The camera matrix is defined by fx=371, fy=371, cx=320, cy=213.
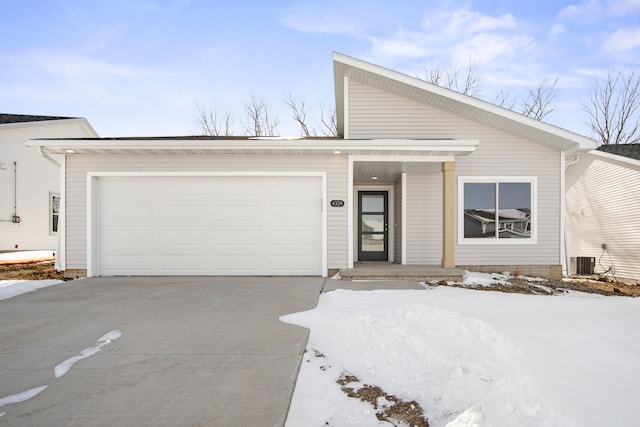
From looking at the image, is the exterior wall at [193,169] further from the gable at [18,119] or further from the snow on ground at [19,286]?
the gable at [18,119]

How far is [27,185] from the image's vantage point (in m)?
13.3

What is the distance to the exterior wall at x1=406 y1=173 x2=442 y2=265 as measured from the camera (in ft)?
29.5

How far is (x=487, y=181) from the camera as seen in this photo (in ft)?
28.8

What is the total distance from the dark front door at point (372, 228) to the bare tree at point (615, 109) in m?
18.4

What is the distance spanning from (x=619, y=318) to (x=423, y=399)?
375 cm

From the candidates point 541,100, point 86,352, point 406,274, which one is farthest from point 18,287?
point 541,100

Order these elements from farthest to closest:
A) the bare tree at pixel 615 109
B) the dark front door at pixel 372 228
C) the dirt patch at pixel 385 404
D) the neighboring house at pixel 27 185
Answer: the bare tree at pixel 615 109 → the neighboring house at pixel 27 185 → the dark front door at pixel 372 228 → the dirt patch at pixel 385 404

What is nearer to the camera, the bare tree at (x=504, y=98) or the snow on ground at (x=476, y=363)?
the snow on ground at (x=476, y=363)

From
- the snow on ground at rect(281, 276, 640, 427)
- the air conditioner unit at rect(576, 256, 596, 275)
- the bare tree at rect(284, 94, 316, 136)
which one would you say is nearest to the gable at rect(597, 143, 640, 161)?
the air conditioner unit at rect(576, 256, 596, 275)

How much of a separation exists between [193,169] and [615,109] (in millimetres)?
24426

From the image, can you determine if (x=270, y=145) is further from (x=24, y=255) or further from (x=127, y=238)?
(x=24, y=255)

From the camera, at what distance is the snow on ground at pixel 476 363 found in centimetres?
248

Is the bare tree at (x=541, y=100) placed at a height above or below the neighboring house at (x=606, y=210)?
above

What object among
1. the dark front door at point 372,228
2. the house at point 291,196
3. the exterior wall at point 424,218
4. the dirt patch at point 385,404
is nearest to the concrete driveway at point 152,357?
the dirt patch at point 385,404
